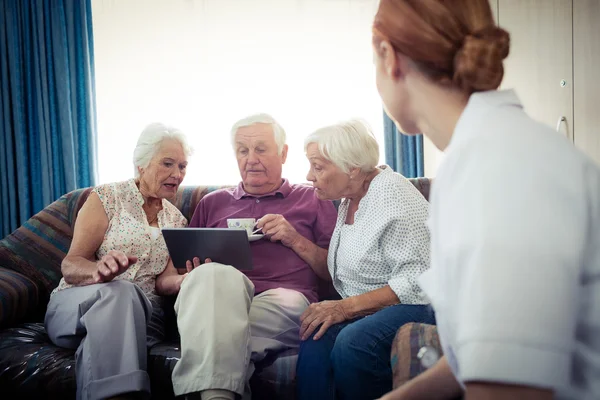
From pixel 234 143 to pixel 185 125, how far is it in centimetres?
129

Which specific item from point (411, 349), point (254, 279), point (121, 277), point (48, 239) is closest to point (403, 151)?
point (254, 279)

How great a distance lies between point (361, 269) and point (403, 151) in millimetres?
1711

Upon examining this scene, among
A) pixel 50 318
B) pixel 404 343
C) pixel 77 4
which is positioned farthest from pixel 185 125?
pixel 404 343

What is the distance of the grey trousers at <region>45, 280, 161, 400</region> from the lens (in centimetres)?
150

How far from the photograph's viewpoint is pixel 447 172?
0.50 m

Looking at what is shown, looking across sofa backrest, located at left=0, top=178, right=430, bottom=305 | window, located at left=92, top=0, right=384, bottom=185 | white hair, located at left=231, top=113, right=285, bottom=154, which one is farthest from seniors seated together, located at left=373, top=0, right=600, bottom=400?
window, located at left=92, top=0, right=384, bottom=185

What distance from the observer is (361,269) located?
5.81ft

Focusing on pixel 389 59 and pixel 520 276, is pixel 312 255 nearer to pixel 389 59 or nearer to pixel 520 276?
pixel 389 59

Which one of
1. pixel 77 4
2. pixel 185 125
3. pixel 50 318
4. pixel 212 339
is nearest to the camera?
pixel 212 339

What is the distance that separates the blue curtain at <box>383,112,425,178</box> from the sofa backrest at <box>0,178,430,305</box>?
945 mm

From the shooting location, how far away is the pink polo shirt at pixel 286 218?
2080 mm

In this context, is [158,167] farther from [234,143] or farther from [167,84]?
[167,84]

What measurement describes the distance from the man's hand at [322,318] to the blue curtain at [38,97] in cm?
215

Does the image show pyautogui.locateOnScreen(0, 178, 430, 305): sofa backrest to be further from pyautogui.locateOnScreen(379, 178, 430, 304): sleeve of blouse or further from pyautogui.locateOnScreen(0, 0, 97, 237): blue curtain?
pyautogui.locateOnScreen(0, 0, 97, 237): blue curtain
